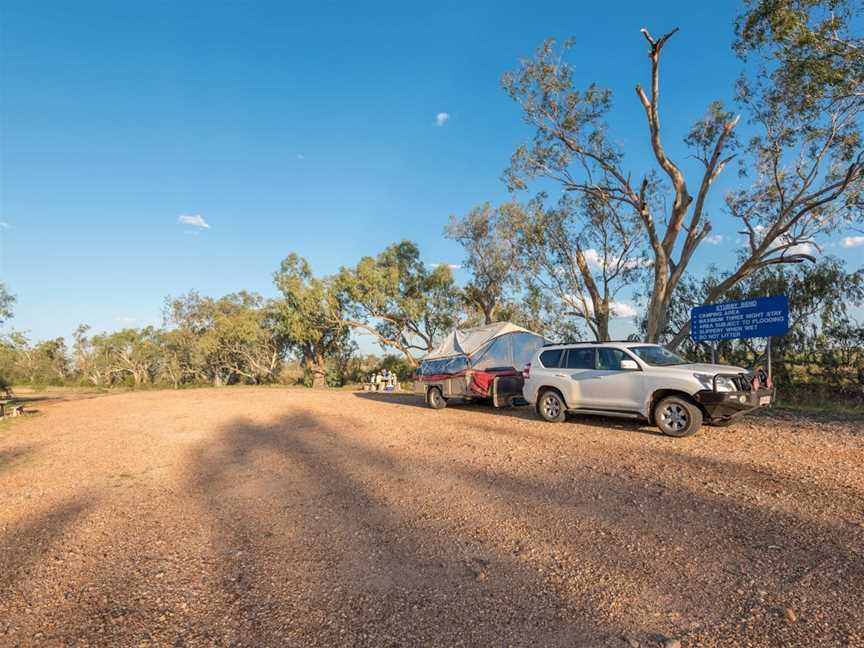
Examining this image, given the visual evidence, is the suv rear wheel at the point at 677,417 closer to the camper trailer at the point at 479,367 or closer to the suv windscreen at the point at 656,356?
the suv windscreen at the point at 656,356

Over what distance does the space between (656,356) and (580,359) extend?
5.01 feet

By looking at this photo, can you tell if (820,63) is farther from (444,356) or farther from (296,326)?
(296,326)

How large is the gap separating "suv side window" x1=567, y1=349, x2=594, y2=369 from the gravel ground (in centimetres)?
208

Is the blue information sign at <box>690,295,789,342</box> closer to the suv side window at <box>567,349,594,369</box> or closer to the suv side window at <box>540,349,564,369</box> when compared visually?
the suv side window at <box>567,349,594,369</box>

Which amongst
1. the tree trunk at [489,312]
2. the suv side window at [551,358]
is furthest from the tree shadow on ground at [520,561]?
the tree trunk at [489,312]

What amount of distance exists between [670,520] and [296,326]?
108ft

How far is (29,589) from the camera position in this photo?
3783 millimetres

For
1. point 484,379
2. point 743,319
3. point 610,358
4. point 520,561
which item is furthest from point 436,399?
point 520,561

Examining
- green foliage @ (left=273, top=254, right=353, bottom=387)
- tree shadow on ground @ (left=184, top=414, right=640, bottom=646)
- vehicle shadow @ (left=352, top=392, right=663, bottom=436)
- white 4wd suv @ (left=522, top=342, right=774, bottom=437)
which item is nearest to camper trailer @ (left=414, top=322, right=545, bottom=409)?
vehicle shadow @ (left=352, top=392, right=663, bottom=436)

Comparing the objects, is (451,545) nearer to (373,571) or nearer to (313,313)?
(373,571)

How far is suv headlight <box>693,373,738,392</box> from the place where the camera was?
27.2 feet

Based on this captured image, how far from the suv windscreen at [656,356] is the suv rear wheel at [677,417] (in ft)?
2.83

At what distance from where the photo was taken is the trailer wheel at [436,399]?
15156mm

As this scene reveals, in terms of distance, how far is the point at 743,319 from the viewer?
40.0 ft
